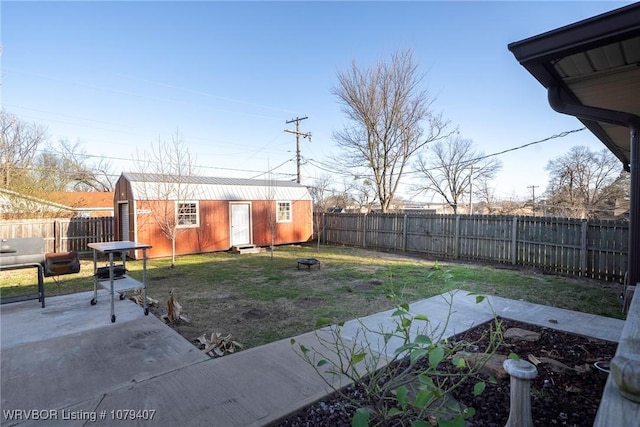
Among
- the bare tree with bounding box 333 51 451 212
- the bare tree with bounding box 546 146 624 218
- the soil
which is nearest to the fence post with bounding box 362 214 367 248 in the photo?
the bare tree with bounding box 333 51 451 212

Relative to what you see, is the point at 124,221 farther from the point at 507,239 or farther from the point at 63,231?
the point at 507,239

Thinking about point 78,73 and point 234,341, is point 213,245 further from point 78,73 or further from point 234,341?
point 78,73

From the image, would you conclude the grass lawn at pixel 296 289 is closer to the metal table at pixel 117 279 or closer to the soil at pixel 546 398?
the metal table at pixel 117 279

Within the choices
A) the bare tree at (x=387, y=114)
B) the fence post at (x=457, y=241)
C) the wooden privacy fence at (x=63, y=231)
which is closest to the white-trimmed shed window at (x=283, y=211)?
the bare tree at (x=387, y=114)

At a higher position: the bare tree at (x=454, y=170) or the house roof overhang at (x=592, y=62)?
the bare tree at (x=454, y=170)

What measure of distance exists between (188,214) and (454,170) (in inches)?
854

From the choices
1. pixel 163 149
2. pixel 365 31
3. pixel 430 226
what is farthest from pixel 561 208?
pixel 163 149

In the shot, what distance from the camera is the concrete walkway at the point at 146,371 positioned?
222 cm

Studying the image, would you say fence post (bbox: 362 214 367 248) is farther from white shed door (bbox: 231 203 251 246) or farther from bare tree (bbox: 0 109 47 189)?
bare tree (bbox: 0 109 47 189)

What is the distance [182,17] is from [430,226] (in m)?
10.1

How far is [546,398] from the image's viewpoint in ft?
7.39

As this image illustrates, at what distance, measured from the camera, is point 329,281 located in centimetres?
684

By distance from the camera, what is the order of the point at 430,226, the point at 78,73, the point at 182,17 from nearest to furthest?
the point at 182,17 < the point at 430,226 < the point at 78,73

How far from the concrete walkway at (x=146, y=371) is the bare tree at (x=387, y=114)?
1103 centimetres
